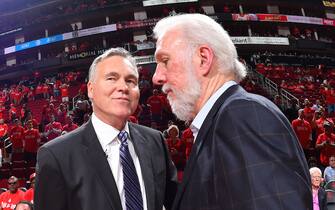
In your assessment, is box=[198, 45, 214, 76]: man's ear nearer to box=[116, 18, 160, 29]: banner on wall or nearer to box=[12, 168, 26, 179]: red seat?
box=[12, 168, 26, 179]: red seat

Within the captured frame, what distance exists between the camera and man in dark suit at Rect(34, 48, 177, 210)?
1892 millimetres

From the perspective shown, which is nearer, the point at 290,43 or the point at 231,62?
the point at 231,62

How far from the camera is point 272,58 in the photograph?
24.8 meters

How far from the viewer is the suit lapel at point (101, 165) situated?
193cm

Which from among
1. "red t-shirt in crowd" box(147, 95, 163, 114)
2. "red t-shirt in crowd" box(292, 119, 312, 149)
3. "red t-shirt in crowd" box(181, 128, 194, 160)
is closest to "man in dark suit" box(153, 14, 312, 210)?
"red t-shirt in crowd" box(181, 128, 194, 160)

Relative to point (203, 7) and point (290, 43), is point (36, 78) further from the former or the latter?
point (290, 43)

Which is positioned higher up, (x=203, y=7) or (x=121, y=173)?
(x=203, y=7)

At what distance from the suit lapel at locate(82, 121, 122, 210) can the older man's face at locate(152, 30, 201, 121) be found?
576 mm

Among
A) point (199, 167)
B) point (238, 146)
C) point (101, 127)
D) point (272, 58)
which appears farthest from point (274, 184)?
point (272, 58)

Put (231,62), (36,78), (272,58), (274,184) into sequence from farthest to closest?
(36,78)
(272,58)
(231,62)
(274,184)

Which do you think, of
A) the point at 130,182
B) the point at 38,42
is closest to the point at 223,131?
the point at 130,182

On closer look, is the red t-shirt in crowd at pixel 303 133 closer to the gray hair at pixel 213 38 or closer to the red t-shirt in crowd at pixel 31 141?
the red t-shirt in crowd at pixel 31 141

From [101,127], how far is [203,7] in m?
28.2

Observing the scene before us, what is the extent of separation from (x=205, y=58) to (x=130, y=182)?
844mm
